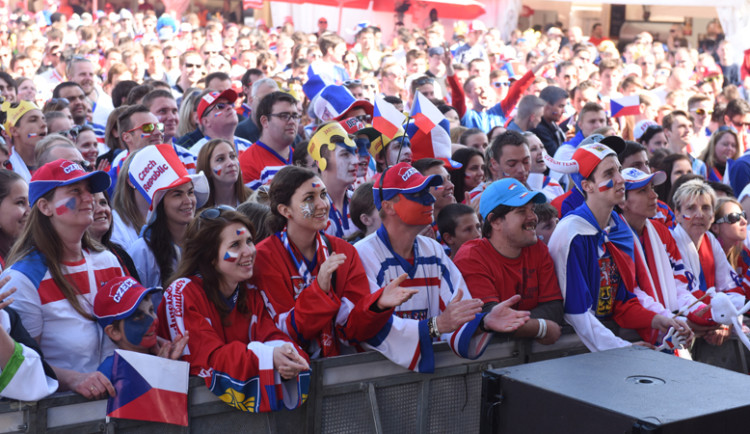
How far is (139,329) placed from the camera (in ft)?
11.3

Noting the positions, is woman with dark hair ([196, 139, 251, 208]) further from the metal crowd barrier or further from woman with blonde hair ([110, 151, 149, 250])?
the metal crowd barrier

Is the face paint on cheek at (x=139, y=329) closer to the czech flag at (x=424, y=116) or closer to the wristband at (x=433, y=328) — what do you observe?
the wristband at (x=433, y=328)

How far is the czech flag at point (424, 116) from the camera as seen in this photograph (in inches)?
250

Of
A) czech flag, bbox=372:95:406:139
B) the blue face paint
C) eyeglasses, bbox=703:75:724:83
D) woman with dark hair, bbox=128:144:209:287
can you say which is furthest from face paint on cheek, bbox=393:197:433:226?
eyeglasses, bbox=703:75:724:83

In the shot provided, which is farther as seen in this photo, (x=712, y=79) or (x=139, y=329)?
(x=712, y=79)

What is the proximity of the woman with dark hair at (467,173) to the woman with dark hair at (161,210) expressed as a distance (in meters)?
2.37

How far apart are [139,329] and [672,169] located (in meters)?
5.02

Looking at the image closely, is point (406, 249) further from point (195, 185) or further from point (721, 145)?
point (721, 145)

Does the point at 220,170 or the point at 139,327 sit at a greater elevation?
the point at 220,170

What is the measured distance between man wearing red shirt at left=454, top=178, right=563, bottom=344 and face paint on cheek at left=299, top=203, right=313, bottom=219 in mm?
935

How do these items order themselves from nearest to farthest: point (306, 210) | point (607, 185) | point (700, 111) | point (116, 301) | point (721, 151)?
1. point (116, 301)
2. point (306, 210)
3. point (607, 185)
4. point (721, 151)
5. point (700, 111)

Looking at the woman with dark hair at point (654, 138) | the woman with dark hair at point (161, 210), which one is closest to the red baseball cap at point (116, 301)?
the woman with dark hair at point (161, 210)

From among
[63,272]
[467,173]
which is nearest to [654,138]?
[467,173]

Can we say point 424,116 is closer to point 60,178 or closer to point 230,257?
point 230,257
